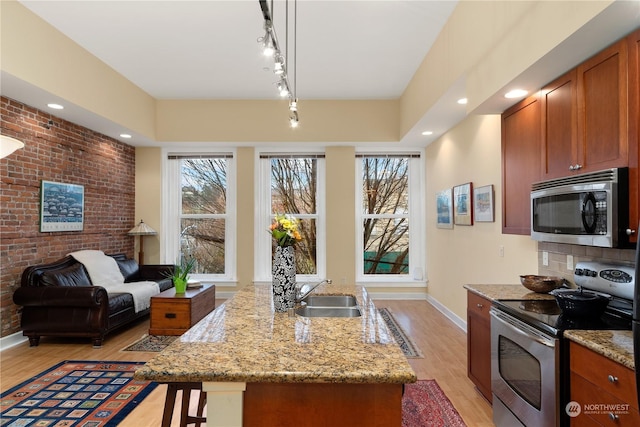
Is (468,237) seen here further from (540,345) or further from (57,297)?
(57,297)

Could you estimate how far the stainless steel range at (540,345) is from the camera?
1.66m

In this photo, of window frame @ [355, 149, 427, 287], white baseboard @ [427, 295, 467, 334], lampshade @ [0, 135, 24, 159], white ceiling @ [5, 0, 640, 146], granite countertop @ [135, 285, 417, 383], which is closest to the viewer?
granite countertop @ [135, 285, 417, 383]

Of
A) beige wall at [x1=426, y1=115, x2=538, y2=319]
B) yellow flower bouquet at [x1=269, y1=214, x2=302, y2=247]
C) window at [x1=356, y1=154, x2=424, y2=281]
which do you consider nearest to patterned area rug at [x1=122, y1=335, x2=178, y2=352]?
yellow flower bouquet at [x1=269, y1=214, x2=302, y2=247]

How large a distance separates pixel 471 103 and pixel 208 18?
2.55 meters

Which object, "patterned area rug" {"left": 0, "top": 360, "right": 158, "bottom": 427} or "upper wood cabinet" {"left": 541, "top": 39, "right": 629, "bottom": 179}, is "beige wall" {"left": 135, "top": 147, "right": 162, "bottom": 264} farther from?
"upper wood cabinet" {"left": 541, "top": 39, "right": 629, "bottom": 179}

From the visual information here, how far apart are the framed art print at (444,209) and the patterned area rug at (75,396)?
3874mm

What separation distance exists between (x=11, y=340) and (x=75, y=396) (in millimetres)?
1728

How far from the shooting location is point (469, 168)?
4.12 metres

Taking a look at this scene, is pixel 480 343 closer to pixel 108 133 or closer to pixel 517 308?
pixel 517 308

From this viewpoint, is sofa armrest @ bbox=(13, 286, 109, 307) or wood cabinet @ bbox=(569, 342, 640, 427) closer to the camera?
wood cabinet @ bbox=(569, 342, 640, 427)

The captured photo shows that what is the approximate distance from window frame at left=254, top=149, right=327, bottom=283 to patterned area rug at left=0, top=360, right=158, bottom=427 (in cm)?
287

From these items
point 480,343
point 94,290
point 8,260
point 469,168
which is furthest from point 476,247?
point 8,260

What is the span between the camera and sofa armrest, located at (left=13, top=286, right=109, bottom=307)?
3627mm

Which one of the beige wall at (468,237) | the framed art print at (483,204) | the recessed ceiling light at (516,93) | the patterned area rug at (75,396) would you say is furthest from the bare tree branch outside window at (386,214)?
the patterned area rug at (75,396)
